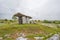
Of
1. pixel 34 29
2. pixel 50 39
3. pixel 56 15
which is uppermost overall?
pixel 56 15

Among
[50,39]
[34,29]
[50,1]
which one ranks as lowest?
[50,39]

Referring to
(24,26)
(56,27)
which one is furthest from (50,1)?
(24,26)

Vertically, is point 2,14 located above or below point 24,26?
above

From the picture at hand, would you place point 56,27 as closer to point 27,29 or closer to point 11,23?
point 27,29

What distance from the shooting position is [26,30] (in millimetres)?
2256

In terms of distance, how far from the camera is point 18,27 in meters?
2.26

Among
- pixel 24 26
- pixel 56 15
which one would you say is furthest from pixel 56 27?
pixel 24 26

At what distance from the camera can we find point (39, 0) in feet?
7.70

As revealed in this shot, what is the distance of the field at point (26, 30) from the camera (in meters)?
2.21

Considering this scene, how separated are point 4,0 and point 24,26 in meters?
0.58

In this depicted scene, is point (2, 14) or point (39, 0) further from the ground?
point (39, 0)

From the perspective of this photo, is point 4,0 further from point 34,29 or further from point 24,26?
point 34,29

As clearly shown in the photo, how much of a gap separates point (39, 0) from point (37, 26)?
46 cm

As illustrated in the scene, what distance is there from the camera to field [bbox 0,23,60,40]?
2215mm
